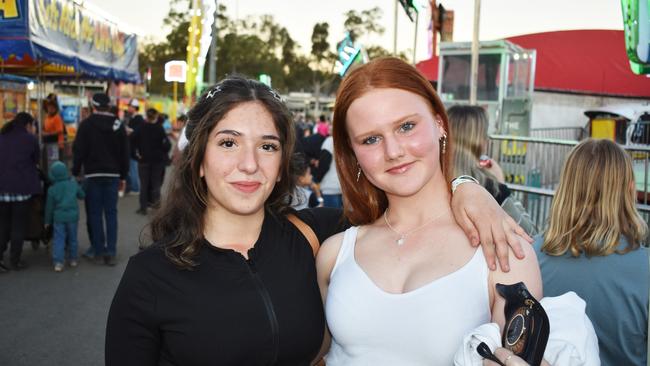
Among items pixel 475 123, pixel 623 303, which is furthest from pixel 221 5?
pixel 623 303

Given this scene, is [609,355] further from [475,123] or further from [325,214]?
[475,123]

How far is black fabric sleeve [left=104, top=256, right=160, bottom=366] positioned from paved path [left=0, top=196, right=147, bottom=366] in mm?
2946

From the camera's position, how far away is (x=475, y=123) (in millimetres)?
4504

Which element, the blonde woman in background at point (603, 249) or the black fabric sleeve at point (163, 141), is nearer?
the blonde woman in background at point (603, 249)

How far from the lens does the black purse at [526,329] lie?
127 cm

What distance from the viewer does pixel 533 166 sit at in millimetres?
7219

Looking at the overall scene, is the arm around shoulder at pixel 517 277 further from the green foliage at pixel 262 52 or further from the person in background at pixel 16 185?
the green foliage at pixel 262 52

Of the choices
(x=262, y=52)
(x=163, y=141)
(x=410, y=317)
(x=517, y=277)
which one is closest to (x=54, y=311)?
(x=410, y=317)

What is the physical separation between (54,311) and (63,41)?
187 inches

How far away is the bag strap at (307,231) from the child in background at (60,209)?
5.41 meters

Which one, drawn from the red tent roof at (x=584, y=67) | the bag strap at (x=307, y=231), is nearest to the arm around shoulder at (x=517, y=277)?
the bag strap at (x=307, y=231)

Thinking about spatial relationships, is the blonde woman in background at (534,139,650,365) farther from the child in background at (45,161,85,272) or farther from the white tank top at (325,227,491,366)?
the child in background at (45,161,85,272)

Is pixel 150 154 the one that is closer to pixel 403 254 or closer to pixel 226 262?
pixel 226 262

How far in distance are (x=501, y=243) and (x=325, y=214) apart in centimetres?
93
